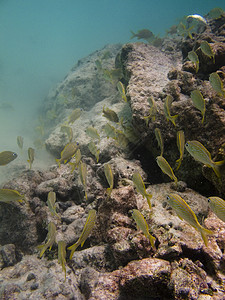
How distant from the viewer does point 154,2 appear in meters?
125

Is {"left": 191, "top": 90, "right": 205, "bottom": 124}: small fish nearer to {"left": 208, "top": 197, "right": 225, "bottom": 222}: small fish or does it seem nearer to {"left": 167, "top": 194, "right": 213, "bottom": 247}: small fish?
{"left": 208, "top": 197, "right": 225, "bottom": 222}: small fish

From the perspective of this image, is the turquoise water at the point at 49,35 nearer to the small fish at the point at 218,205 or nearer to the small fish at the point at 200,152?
the small fish at the point at 200,152

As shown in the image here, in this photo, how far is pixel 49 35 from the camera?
501 ft

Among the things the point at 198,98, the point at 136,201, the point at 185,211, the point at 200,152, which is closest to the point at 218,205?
the point at 185,211

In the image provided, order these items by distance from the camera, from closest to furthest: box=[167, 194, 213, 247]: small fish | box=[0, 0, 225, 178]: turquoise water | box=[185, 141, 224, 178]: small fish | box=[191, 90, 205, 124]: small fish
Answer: box=[167, 194, 213, 247]: small fish < box=[185, 141, 224, 178]: small fish < box=[191, 90, 205, 124]: small fish < box=[0, 0, 225, 178]: turquoise water

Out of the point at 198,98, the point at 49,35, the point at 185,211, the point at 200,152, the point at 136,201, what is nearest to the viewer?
the point at 185,211

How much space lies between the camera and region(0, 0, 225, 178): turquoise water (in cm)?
2291

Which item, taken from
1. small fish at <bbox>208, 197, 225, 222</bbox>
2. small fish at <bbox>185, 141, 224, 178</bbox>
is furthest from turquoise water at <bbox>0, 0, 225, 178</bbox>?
small fish at <bbox>208, 197, 225, 222</bbox>

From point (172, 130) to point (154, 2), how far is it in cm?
16590

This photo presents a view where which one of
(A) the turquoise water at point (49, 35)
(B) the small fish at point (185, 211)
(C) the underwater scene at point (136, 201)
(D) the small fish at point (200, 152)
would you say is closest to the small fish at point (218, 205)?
(C) the underwater scene at point (136, 201)

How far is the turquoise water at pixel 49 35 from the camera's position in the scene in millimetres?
22906

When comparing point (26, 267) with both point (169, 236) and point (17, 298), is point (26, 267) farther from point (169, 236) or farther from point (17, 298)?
point (169, 236)

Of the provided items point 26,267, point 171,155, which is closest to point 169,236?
point 171,155

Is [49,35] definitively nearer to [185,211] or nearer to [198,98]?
[198,98]
